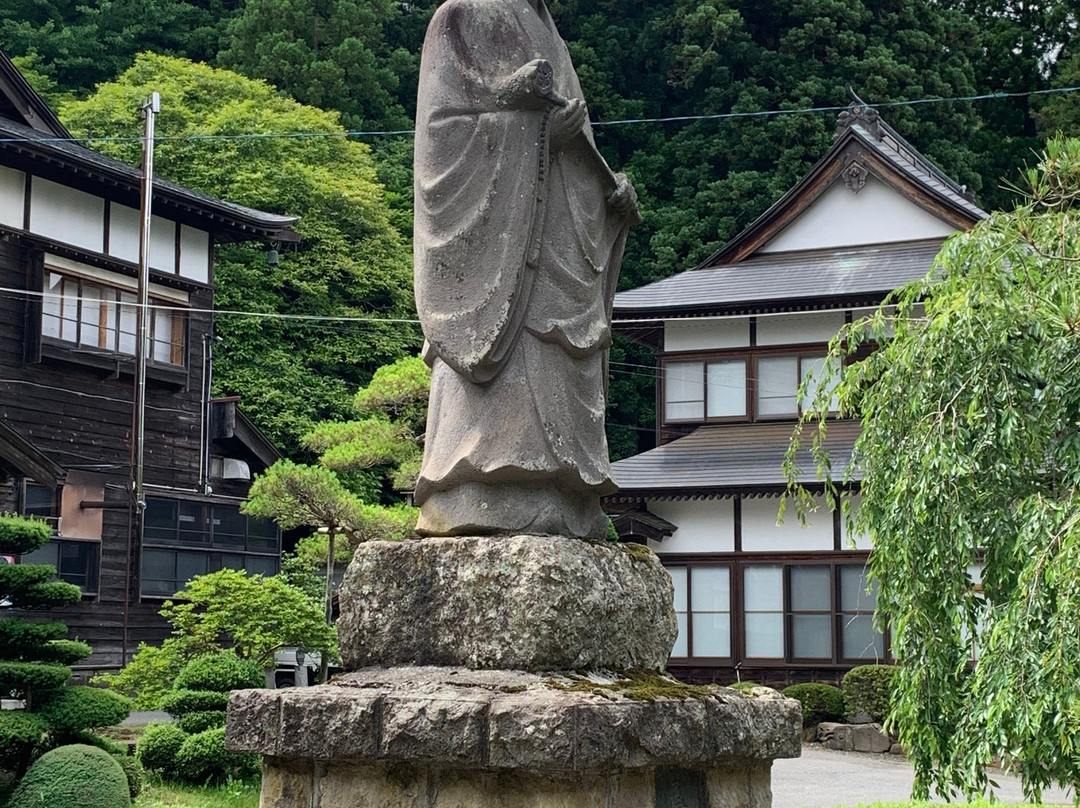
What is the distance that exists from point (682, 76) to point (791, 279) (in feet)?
52.1

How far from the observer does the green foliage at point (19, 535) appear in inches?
487

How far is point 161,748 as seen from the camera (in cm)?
1442

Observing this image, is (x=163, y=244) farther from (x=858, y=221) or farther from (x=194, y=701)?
(x=194, y=701)

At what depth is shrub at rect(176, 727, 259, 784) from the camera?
14.0 m

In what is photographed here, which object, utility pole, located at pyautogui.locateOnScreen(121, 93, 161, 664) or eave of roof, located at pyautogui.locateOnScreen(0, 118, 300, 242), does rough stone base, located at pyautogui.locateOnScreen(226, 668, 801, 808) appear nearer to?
eave of roof, located at pyautogui.locateOnScreen(0, 118, 300, 242)

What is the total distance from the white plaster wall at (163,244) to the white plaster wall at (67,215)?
1303 millimetres

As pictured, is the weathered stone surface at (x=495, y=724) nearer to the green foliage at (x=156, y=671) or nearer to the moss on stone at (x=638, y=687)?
the moss on stone at (x=638, y=687)

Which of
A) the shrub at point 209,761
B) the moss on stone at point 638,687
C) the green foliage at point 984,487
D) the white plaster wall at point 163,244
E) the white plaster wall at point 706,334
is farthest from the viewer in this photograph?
the white plaster wall at point 163,244

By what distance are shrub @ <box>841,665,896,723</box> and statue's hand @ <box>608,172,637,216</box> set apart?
1718 cm

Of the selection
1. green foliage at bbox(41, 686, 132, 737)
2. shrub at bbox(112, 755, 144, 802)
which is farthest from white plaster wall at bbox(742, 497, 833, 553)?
green foliage at bbox(41, 686, 132, 737)

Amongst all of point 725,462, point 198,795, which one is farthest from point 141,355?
point 198,795

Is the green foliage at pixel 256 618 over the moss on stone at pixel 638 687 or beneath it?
beneath

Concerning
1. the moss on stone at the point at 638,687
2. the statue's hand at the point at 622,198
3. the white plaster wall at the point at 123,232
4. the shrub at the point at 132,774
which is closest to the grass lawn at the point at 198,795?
the shrub at the point at 132,774

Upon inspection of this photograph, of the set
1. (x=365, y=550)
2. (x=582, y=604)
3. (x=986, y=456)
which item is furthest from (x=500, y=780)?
(x=986, y=456)
